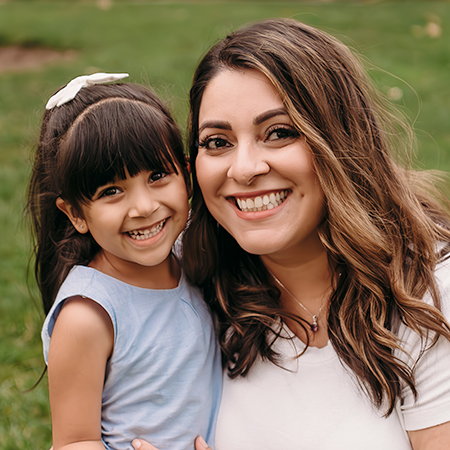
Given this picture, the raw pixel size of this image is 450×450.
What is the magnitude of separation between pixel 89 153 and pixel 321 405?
1220 millimetres

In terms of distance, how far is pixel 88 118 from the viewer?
2193 mm

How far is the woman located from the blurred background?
0.48 m

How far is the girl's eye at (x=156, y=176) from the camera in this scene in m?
2.22

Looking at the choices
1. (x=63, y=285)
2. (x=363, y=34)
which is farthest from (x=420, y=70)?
(x=63, y=285)

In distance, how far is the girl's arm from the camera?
82.3 inches

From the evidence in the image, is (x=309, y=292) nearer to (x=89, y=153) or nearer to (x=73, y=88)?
(x=89, y=153)

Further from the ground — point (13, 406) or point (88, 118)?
point (88, 118)

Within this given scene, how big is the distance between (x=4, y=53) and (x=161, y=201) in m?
9.98

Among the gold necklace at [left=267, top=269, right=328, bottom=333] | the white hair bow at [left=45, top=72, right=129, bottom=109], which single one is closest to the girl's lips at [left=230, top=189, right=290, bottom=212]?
the gold necklace at [left=267, top=269, right=328, bottom=333]

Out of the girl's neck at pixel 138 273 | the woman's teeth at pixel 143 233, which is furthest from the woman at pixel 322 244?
the girl's neck at pixel 138 273

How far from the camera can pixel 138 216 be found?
215 centimetres

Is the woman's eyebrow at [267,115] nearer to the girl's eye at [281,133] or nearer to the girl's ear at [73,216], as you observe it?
the girl's eye at [281,133]

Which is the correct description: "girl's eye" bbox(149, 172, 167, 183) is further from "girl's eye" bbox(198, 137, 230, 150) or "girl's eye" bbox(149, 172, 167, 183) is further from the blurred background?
the blurred background

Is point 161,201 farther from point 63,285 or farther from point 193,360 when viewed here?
point 193,360
